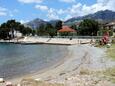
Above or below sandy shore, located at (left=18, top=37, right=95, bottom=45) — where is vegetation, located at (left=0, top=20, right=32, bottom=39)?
above

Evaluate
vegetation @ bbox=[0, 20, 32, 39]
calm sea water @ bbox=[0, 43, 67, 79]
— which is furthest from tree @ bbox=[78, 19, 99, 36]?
calm sea water @ bbox=[0, 43, 67, 79]

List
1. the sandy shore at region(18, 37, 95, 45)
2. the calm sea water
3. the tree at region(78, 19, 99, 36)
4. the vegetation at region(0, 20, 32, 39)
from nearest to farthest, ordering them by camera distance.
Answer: the calm sea water
the sandy shore at region(18, 37, 95, 45)
the tree at region(78, 19, 99, 36)
the vegetation at region(0, 20, 32, 39)

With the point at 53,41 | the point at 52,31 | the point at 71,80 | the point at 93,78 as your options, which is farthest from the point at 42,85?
the point at 52,31

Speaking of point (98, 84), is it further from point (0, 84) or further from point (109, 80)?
point (0, 84)

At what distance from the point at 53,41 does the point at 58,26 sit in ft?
159

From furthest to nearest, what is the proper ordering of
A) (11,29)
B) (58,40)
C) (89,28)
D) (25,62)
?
(11,29)
(89,28)
(58,40)
(25,62)

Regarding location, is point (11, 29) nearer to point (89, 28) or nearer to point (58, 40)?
point (58, 40)

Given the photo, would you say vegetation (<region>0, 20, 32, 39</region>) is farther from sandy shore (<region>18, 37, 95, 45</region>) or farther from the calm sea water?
the calm sea water

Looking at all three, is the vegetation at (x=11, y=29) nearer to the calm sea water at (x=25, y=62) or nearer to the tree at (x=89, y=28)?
the tree at (x=89, y=28)

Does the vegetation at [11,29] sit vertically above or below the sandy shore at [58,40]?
above

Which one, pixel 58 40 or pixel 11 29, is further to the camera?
pixel 11 29

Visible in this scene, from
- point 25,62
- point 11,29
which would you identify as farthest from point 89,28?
point 25,62

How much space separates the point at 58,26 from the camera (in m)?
172

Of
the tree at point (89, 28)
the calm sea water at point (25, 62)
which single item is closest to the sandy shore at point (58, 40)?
the tree at point (89, 28)
